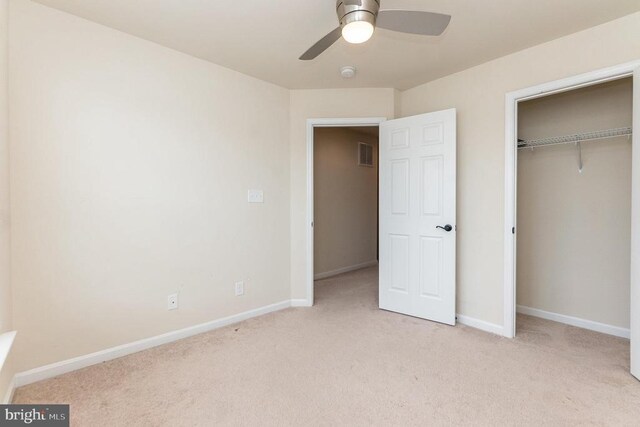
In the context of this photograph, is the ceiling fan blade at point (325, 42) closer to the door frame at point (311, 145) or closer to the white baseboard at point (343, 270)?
the door frame at point (311, 145)

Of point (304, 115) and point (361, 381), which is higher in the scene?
point (304, 115)

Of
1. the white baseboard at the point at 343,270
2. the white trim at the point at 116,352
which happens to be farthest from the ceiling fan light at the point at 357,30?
the white baseboard at the point at 343,270

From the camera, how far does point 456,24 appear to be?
2.17m

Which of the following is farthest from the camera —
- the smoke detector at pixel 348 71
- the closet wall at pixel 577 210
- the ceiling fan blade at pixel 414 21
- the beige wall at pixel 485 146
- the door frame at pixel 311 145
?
the door frame at pixel 311 145

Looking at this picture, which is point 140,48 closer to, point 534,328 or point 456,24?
point 456,24

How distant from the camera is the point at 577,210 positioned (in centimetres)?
291

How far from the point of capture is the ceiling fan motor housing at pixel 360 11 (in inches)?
61.7

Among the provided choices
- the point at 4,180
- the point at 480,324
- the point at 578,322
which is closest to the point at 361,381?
the point at 480,324

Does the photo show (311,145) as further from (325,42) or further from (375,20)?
(375,20)

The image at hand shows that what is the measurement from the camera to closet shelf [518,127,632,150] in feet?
8.27

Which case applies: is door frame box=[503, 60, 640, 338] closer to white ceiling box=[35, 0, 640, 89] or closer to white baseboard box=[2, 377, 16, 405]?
white ceiling box=[35, 0, 640, 89]

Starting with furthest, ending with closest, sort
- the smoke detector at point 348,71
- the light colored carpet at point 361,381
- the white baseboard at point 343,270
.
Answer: the white baseboard at point 343,270
the smoke detector at point 348,71
the light colored carpet at point 361,381

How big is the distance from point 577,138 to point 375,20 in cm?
229

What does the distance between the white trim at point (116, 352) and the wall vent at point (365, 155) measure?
323 centimetres
